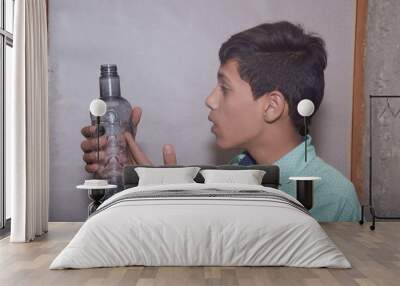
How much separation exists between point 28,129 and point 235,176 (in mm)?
2358

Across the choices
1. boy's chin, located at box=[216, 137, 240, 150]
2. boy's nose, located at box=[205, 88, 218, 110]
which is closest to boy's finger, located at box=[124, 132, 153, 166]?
boy's chin, located at box=[216, 137, 240, 150]

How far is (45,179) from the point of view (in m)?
6.96

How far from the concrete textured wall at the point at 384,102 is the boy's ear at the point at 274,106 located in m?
1.10

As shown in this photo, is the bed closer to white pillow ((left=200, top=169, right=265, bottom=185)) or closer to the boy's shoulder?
white pillow ((left=200, top=169, right=265, bottom=185))

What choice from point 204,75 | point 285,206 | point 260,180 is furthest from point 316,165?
point 285,206

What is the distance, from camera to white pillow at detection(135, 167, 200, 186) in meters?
7.20

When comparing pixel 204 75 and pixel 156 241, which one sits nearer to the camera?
pixel 156 241

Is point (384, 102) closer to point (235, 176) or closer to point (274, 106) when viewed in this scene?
point (274, 106)

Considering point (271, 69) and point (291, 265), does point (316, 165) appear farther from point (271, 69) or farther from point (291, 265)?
point (291, 265)

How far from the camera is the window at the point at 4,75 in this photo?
710 centimetres

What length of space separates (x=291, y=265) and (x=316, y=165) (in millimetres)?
3223

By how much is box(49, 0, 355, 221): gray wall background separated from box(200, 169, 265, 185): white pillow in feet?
2.21

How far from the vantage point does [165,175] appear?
23.8 feet

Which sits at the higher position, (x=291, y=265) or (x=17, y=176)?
(x=17, y=176)
